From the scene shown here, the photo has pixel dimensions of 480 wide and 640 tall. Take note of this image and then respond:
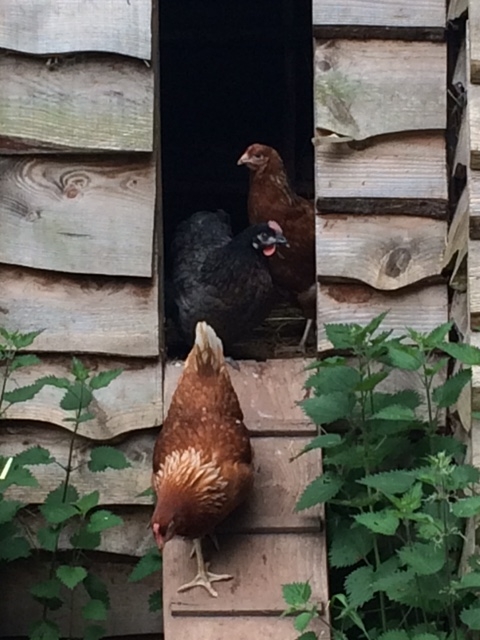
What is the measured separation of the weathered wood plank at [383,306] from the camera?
116 inches

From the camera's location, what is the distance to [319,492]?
264 centimetres

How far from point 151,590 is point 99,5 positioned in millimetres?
1774

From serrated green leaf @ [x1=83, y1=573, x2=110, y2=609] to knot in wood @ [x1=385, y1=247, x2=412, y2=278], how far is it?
1227mm

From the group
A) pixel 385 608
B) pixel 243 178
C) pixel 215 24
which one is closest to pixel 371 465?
pixel 385 608

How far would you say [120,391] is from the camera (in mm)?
3043

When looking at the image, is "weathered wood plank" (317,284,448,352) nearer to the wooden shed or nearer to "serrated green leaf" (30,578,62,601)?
the wooden shed

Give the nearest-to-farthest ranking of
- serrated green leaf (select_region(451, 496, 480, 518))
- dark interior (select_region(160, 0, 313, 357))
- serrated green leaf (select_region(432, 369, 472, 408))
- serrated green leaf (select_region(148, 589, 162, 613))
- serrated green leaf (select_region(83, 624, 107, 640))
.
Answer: serrated green leaf (select_region(451, 496, 480, 518)), serrated green leaf (select_region(432, 369, 472, 408)), serrated green leaf (select_region(83, 624, 107, 640)), serrated green leaf (select_region(148, 589, 162, 613)), dark interior (select_region(160, 0, 313, 357))

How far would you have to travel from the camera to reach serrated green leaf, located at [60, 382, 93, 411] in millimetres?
2783

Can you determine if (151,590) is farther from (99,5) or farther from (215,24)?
(215,24)

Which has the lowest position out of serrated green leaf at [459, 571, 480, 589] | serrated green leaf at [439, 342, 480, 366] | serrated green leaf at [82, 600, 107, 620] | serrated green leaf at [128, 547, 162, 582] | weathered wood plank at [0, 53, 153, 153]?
serrated green leaf at [82, 600, 107, 620]

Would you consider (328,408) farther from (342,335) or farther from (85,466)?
(85,466)

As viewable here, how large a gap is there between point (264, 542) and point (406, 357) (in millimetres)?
665

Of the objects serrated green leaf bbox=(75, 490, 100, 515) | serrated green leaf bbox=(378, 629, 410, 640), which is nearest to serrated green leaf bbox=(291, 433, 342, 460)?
serrated green leaf bbox=(378, 629, 410, 640)

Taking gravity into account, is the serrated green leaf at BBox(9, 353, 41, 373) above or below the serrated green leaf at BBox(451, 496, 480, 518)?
above
